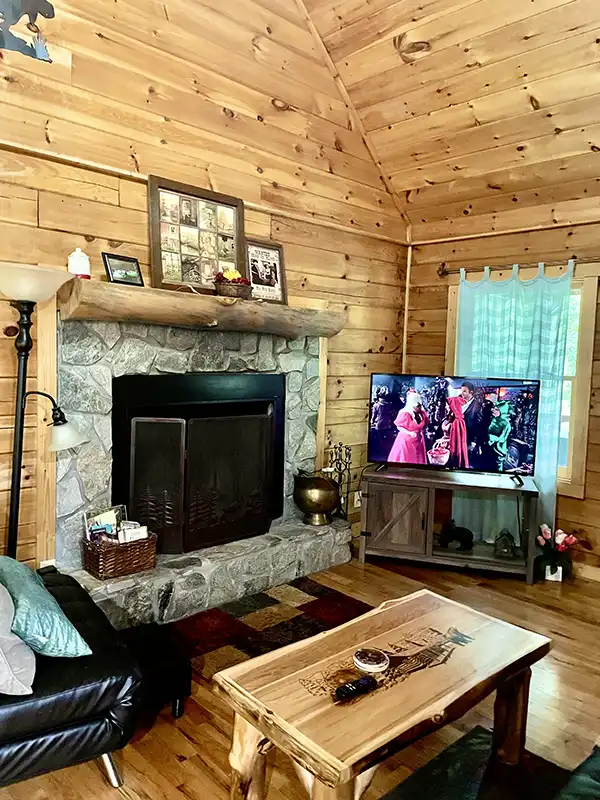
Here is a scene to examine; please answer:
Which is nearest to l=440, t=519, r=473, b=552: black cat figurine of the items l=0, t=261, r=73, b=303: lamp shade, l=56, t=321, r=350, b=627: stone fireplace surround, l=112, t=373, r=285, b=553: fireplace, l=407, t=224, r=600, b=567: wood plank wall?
l=407, t=224, r=600, b=567: wood plank wall

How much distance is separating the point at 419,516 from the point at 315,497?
67cm

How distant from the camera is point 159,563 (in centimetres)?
311

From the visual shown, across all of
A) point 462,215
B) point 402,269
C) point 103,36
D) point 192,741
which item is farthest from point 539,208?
point 192,741

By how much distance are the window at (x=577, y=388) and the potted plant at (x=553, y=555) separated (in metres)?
0.28

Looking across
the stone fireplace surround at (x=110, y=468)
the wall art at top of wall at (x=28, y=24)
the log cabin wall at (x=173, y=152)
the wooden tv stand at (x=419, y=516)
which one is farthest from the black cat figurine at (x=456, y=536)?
the wall art at top of wall at (x=28, y=24)

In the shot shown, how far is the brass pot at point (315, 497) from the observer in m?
3.76

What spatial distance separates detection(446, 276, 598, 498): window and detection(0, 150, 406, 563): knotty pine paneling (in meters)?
1.44

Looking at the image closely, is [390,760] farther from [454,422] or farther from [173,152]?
[173,152]

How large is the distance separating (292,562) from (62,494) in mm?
1392

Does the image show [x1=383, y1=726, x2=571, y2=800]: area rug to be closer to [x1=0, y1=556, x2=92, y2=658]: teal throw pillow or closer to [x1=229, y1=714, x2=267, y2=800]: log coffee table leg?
[x1=229, y1=714, x2=267, y2=800]: log coffee table leg

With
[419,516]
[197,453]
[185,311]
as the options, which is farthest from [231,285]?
[419,516]

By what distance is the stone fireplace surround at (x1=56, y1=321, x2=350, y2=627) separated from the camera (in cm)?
285

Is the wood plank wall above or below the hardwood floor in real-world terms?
above

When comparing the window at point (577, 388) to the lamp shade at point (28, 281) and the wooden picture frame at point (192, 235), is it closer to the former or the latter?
the wooden picture frame at point (192, 235)
